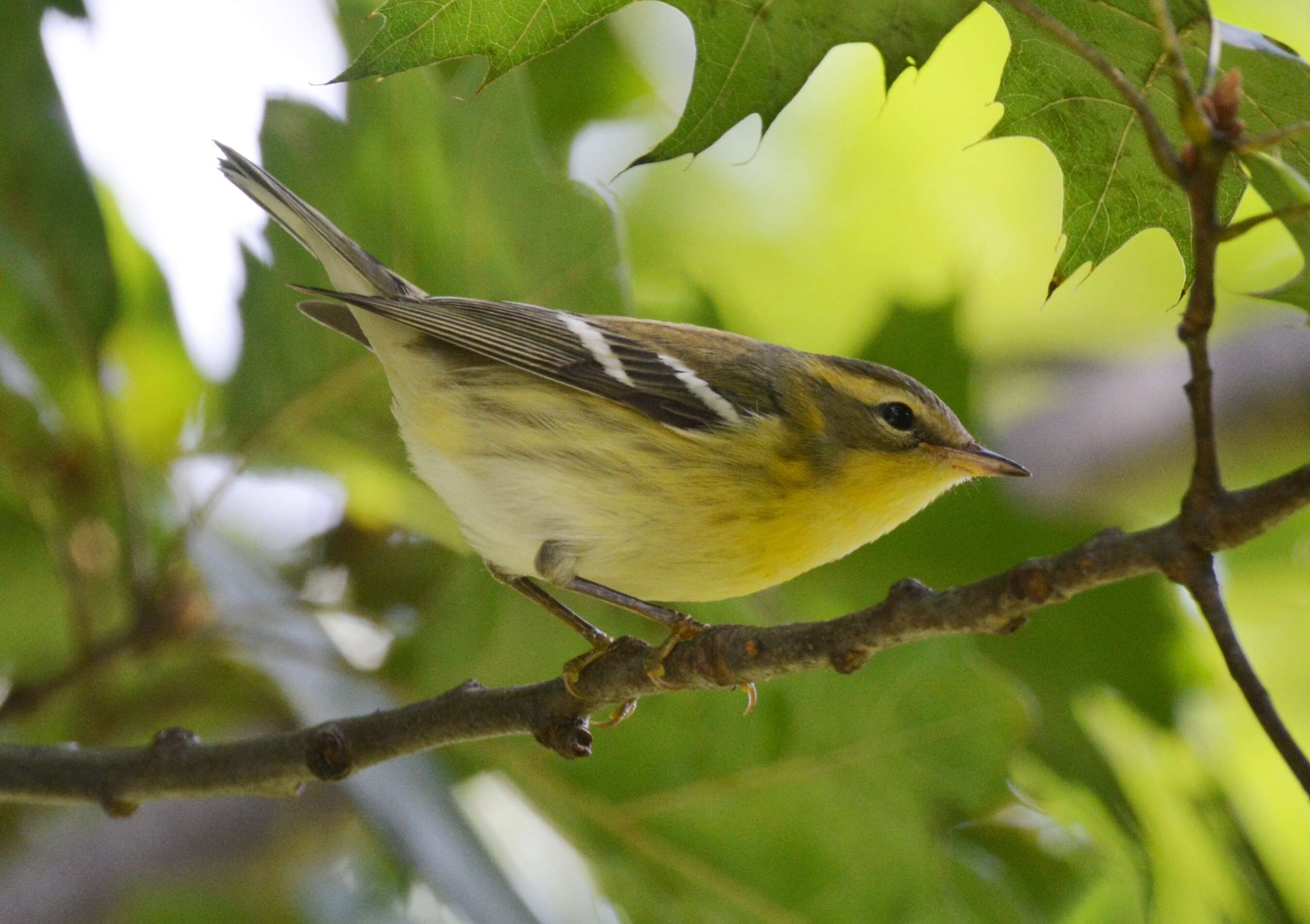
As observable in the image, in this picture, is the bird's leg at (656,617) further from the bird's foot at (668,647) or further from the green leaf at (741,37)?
the green leaf at (741,37)

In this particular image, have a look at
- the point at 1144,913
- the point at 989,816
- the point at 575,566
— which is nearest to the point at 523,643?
the point at 575,566

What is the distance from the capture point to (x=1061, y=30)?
1.20 m

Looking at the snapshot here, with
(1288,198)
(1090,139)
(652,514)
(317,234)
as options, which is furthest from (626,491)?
(1288,198)

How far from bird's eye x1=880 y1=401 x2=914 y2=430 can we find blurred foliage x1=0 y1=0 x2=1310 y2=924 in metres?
0.53

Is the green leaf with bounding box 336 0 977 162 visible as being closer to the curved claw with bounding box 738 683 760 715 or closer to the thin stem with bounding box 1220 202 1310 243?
the thin stem with bounding box 1220 202 1310 243

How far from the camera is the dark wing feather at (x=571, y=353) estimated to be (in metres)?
2.87

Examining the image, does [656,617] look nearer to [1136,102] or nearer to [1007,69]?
[1007,69]

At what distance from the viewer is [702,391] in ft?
9.77

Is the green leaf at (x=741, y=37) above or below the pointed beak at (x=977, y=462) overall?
above

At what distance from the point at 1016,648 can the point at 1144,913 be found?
80 centimetres

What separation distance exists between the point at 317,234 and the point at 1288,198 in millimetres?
2223

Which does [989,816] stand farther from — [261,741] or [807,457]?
[261,741]

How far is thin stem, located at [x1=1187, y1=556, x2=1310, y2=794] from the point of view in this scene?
1113mm

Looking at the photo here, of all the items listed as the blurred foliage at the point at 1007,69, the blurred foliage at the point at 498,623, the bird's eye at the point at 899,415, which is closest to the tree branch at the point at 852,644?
the blurred foliage at the point at 1007,69
